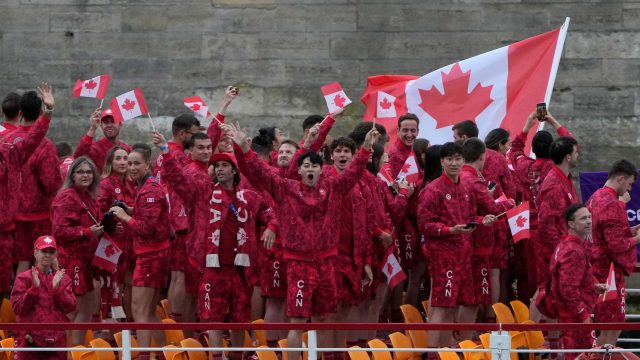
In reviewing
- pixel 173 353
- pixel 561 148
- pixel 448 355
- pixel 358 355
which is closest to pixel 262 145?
pixel 173 353

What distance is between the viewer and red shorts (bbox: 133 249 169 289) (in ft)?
41.4

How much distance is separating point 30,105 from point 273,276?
8.98 ft

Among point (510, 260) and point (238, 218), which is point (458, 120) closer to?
point (510, 260)

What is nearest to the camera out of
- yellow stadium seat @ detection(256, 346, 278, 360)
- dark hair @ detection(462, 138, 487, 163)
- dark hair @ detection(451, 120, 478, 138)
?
yellow stadium seat @ detection(256, 346, 278, 360)

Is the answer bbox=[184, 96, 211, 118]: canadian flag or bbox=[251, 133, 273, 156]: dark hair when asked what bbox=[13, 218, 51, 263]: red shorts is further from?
bbox=[251, 133, 273, 156]: dark hair

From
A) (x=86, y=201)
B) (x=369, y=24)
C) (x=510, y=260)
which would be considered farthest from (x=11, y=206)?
(x=369, y=24)

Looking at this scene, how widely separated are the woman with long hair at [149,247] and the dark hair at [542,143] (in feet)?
12.0

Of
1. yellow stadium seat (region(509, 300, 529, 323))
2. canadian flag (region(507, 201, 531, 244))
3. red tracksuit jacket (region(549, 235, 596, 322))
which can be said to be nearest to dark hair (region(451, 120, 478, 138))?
canadian flag (region(507, 201, 531, 244))

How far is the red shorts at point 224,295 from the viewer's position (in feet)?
40.1

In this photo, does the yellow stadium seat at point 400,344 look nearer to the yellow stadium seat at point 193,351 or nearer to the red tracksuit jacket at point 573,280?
the red tracksuit jacket at point 573,280

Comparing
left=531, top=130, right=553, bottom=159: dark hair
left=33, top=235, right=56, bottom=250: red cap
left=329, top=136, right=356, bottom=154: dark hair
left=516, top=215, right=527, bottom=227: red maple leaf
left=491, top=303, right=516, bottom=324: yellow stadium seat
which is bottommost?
left=491, top=303, right=516, bottom=324: yellow stadium seat

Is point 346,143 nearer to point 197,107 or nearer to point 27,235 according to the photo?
point 197,107

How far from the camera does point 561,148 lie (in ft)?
43.2

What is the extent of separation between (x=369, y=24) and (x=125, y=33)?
300cm
